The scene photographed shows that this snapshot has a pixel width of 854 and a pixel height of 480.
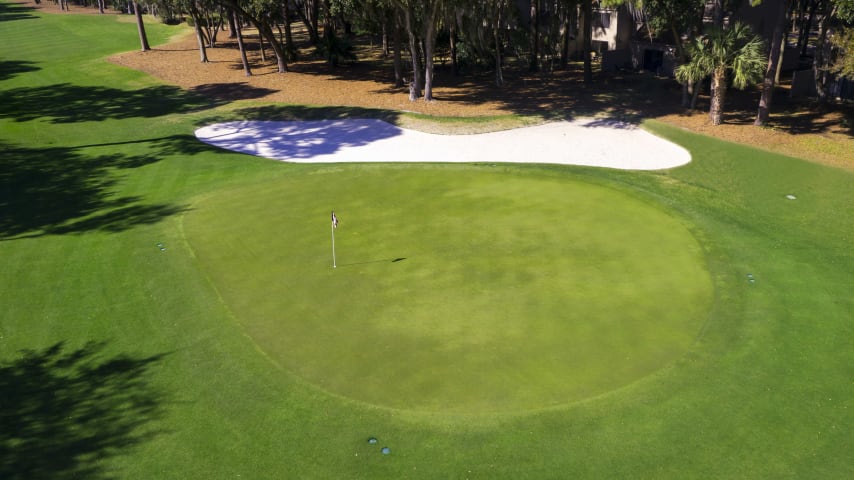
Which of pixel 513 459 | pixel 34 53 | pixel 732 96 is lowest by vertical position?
pixel 513 459

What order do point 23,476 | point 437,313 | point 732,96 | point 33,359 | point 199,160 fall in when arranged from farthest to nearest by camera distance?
point 732,96 < point 199,160 < point 437,313 < point 33,359 < point 23,476

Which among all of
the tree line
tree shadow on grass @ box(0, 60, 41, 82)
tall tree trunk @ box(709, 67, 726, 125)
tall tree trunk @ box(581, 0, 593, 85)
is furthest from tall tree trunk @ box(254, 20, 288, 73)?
tall tree trunk @ box(709, 67, 726, 125)

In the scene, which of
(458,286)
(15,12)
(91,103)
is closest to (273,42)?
(91,103)

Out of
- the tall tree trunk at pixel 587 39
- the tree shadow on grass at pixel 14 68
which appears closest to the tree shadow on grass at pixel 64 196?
the tree shadow on grass at pixel 14 68

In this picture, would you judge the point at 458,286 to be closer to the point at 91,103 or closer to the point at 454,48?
the point at 91,103

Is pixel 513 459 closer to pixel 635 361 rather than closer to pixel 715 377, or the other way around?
pixel 635 361

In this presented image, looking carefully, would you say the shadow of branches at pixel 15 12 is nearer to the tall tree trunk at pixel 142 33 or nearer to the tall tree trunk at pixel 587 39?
the tall tree trunk at pixel 142 33

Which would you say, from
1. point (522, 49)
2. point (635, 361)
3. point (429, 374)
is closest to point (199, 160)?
point (429, 374)
